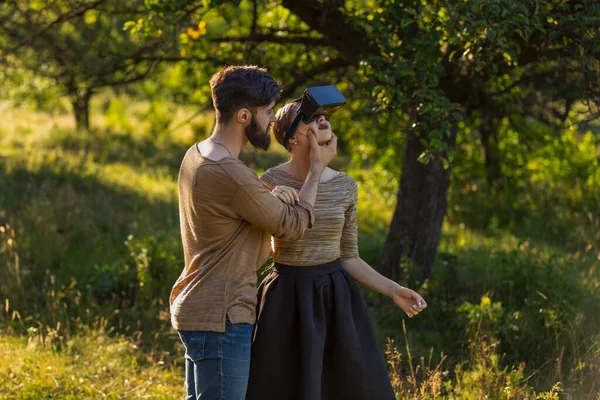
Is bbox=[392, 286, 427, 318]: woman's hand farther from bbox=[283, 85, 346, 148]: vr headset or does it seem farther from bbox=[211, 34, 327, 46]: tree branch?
bbox=[211, 34, 327, 46]: tree branch

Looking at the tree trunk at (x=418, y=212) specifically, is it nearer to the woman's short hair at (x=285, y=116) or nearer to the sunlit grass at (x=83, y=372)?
the sunlit grass at (x=83, y=372)

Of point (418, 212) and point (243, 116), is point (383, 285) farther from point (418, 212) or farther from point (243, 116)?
point (418, 212)

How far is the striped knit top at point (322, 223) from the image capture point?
3145 millimetres

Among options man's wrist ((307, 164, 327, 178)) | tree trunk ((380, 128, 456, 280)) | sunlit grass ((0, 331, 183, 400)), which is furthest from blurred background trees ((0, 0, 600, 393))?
man's wrist ((307, 164, 327, 178))

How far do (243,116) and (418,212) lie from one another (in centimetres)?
357

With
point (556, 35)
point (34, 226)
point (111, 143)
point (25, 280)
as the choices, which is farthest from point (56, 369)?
Result: point (111, 143)

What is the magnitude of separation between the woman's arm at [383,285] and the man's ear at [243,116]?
882 millimetres

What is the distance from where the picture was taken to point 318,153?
2.99m

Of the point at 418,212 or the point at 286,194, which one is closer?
the point at 286,194

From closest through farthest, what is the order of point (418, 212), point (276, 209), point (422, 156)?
point (276, 209) < point (422, 156) < point (418, 212)

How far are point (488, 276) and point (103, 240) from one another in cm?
386

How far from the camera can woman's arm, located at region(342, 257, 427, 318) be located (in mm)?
3287

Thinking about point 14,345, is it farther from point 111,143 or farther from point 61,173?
point 111,143

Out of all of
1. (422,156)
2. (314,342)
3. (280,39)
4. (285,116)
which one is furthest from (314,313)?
(280,39)
